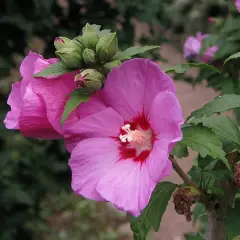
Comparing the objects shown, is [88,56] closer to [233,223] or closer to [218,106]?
[218,106]

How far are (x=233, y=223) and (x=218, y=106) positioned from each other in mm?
209

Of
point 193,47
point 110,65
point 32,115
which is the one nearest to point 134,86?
point 110,65

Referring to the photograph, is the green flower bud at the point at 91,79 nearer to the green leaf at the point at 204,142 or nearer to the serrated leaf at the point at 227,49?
the green leaf at the point at 204,142

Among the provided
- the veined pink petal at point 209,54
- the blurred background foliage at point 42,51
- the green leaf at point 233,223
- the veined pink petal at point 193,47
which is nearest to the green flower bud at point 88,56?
the green leaf at point 233,223

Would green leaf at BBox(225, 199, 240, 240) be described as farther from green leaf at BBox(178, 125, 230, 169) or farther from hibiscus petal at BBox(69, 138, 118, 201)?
hibiscus petal at BBox(69, 138, 118, 201)

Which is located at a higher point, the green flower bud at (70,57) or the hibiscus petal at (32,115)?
the green flower bud at (70,57)

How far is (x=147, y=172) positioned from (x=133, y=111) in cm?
11

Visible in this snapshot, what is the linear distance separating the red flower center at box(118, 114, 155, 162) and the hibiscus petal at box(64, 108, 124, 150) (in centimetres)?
2

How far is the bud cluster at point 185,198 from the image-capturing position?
88cm

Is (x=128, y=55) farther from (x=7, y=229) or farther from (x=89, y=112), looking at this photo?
(x=7, y=229)

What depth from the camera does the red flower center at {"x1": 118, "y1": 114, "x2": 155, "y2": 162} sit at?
0.79 m

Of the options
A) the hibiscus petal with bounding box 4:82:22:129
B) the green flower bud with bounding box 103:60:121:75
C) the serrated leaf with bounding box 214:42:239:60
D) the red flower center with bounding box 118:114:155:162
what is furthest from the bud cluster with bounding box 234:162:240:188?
the serrated leaf with bounding box 214:42:239:60

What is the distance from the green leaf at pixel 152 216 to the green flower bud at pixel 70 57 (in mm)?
297

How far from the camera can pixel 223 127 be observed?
94 centimetres
